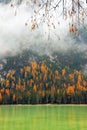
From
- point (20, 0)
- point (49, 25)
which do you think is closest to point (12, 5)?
point (20, 0)

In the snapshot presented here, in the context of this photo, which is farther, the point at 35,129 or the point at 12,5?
the point at 35,129

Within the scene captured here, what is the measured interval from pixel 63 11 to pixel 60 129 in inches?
2443

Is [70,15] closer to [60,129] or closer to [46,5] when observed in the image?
[46,5]

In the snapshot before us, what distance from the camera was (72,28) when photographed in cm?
730

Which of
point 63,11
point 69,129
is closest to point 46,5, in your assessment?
point 63,11

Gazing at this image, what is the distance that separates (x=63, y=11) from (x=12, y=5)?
3.07 feet

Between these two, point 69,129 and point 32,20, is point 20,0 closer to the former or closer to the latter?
point 32,20

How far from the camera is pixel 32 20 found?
7523 mm

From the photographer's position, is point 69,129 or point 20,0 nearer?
point 20,0

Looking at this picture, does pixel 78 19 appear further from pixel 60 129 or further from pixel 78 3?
pixel 60 129

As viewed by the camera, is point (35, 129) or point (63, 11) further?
point (35, 129)

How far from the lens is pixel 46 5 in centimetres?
724

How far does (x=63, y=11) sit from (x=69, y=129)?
62.0m

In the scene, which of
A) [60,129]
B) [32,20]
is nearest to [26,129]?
[60,129]
